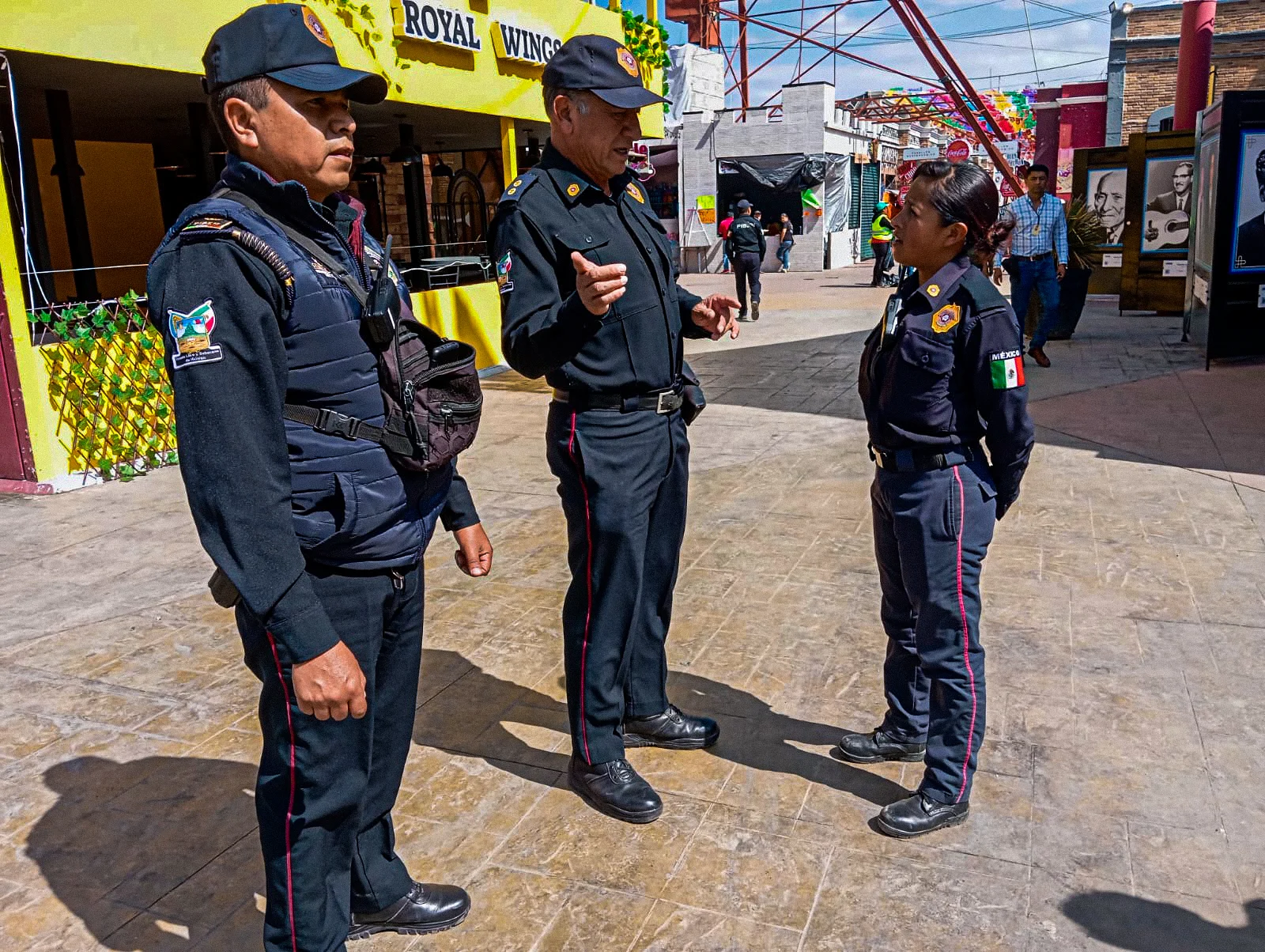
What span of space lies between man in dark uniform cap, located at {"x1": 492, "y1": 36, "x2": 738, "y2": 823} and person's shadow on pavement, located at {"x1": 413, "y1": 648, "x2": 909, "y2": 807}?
1.31 feet

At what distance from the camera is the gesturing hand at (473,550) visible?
97.7 inches

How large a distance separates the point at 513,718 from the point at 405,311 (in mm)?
1910

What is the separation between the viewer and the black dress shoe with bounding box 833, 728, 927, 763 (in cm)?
331

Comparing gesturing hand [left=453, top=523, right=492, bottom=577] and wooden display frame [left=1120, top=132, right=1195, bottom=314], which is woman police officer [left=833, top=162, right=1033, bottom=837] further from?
wooden display frame [left=1120, top=132, right=1195, bottom=314]

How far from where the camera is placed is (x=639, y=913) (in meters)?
2.62

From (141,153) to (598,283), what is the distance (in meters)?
16.0

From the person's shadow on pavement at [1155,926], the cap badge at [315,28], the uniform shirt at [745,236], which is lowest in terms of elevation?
the person's shadow on pavement at [1155,926]

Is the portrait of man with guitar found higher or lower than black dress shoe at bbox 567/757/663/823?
higher

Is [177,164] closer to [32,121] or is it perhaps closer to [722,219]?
[32,121]

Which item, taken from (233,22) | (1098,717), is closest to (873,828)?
(1098,717)

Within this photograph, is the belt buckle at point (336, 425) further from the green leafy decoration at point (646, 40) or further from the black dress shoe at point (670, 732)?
the green leafy decoration at point (646, 40)

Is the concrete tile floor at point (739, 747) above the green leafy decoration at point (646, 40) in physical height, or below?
below

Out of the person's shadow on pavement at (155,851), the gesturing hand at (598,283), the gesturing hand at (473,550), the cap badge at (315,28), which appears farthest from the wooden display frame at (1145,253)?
the cap badge at (315,28)

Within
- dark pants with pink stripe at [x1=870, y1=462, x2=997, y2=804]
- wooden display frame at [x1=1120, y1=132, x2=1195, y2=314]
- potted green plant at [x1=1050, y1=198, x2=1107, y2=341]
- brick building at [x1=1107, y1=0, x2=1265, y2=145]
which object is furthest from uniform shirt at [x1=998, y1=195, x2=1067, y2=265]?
brick building at [x1=1107, y1=0, x2=1265, y2=145]
